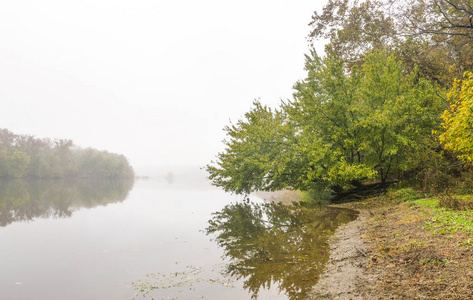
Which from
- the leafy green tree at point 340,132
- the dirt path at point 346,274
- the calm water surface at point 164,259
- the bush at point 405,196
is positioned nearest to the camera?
the dirt path at point 346,274

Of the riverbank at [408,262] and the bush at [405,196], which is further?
the bush at [405,196]

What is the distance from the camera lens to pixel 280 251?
1079 centimetres

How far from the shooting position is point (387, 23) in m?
20.6

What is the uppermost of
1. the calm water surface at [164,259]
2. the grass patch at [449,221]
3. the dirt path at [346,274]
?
the grass patch at [449,221]

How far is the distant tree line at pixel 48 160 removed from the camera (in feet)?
296

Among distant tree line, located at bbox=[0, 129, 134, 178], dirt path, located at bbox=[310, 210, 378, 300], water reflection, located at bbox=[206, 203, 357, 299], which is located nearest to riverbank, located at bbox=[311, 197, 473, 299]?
dirt path, located at bbox=[310, 210, 378, 300]

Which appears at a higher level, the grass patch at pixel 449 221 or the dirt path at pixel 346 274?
the grass patch at pixel 449 221

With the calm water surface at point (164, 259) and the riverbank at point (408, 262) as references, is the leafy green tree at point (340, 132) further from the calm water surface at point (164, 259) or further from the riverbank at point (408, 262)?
the riverbank at point (408, 262)

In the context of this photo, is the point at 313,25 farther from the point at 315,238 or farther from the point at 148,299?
the point at 148,299

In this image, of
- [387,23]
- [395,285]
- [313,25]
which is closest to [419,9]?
[387,23]

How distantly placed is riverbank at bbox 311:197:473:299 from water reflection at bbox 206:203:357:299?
0.59m

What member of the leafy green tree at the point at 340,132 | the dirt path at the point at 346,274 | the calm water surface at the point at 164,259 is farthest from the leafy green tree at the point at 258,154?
the dirt path at the point at 346,274

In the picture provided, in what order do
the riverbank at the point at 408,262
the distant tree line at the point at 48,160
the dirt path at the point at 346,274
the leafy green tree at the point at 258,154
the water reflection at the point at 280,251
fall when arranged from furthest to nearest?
the distant tree line at the point at 48,160
the leafy green tree at the point at 258,154
the water reflection at the point at 280,251
the dirt path at the point at 346,274
the riverbank at the point at 408,262

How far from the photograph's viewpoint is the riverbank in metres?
5.57
